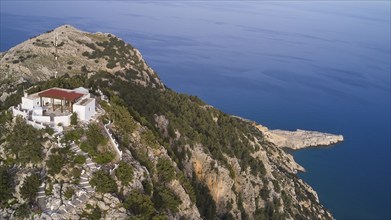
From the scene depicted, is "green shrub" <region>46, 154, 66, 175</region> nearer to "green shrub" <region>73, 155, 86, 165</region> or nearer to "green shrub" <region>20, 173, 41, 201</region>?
"green shrub" <region>73, 155, 86, 165</region>

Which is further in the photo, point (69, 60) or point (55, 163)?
point (69, 60)

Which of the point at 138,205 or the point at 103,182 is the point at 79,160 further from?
the point at 138,205

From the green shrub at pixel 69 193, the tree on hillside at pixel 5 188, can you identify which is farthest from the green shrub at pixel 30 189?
the green shrub at pixel 69 193

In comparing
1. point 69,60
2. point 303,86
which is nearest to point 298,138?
point 303,86

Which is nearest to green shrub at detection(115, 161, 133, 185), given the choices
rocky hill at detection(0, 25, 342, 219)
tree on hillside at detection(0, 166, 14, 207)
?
rocky hill at detection(0, 25, 342, 219)

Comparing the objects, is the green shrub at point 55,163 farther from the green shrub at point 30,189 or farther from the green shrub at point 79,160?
the green shrub at point 30,189
